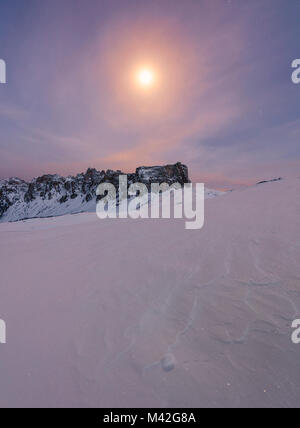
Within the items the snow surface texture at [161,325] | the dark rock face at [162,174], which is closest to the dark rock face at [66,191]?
the dark rock face at [162,174]

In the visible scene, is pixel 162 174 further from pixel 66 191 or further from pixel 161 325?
pixel 161 325

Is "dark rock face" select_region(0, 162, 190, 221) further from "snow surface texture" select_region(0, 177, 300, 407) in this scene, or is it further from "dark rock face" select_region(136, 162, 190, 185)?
"snow surface texture" select_region(0, 177, 300, 407)

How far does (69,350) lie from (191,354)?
135 centimetres

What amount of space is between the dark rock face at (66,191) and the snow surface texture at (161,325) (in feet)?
363

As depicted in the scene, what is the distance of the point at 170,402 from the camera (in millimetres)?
1580

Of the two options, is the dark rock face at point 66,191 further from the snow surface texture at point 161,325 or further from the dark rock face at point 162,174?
the snow surface texture at point 161,325

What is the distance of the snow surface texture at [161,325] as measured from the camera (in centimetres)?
166

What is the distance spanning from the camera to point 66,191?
173750 mm

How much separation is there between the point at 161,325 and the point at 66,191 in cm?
18990

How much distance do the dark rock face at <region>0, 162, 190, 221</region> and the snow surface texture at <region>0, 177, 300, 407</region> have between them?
110688 millimetres

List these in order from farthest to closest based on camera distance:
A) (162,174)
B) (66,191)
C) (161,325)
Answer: (66,191) → (162,174) → (161,325)

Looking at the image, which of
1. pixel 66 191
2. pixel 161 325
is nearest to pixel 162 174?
pixel 66 191
